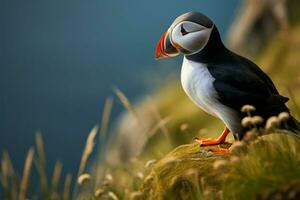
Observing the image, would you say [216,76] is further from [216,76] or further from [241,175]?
[241,175]

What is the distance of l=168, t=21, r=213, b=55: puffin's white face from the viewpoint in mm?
4672

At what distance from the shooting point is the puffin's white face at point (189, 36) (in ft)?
15.3

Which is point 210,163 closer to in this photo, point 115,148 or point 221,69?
point 221,69

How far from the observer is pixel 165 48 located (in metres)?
4.88

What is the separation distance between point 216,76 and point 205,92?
0.14 m

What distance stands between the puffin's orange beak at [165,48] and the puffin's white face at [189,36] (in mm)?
56

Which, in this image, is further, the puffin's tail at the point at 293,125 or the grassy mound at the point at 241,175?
the puffin's tail at the point at 293,125

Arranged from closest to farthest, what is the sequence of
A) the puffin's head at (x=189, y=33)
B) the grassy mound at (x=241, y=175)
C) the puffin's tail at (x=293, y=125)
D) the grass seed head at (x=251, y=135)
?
1. the grassy mound at (x=241, y=175)
2. the grass seed head at (x=251, y=135)
3. the puffin's tail at (x=293, y=125)
4. the puffin's head at (x=189, y=33)

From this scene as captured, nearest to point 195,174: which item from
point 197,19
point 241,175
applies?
point 241,175

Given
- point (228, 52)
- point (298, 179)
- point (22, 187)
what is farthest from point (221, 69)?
point (22, 187)

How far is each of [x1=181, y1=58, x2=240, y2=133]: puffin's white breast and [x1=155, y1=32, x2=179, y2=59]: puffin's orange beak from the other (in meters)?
0.17

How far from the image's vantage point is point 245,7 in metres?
20.0

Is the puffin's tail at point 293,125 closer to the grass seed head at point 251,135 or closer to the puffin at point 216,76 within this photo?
the puffin at point 216,76

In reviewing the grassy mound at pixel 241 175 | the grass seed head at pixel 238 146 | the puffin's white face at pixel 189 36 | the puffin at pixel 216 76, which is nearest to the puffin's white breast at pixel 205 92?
the puffin at pixel 216 76
